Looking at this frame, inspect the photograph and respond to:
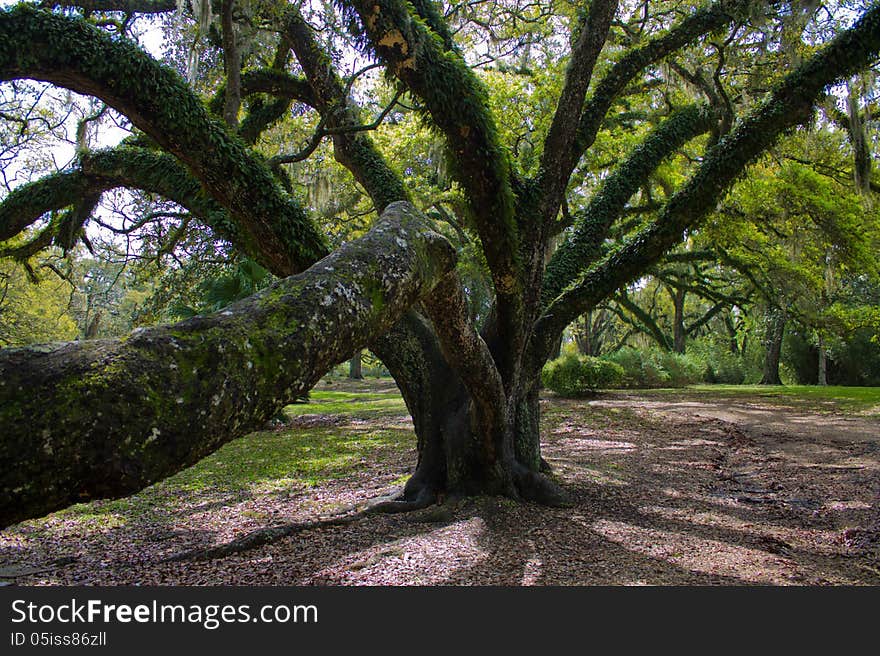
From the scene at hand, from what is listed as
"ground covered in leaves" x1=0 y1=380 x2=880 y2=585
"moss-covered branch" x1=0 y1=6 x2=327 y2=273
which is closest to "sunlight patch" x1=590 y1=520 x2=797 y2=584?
"ground covered in leaves" x1=0 y1=380 x2=880 y2=585

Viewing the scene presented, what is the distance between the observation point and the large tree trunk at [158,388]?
4.92ft

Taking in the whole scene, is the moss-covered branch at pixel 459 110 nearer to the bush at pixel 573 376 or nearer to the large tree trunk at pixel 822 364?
the bush at pixel 573 376

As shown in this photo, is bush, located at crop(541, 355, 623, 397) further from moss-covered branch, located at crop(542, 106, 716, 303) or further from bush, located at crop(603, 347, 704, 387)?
moss-covered branch, located at crop(542, 106, 716, 303)

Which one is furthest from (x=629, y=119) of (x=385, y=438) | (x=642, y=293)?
(x=642, y=293)

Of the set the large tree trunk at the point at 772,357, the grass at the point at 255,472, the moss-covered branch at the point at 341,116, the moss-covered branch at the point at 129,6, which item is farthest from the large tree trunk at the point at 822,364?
the moss-covered branch at the point at 129,6

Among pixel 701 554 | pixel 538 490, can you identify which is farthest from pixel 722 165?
pixel 538 490

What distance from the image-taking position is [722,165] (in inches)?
220

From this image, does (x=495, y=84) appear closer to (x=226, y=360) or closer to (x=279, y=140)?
(x=279, y=140)

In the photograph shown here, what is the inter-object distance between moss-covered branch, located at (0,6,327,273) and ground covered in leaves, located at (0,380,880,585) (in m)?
2.48

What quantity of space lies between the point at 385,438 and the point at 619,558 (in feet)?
25.9

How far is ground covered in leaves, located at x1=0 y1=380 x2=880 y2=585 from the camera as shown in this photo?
3.96 metres

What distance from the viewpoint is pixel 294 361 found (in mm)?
2172

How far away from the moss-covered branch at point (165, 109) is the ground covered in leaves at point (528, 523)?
97.5 inches

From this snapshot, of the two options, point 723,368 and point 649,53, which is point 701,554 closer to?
point 649,53
